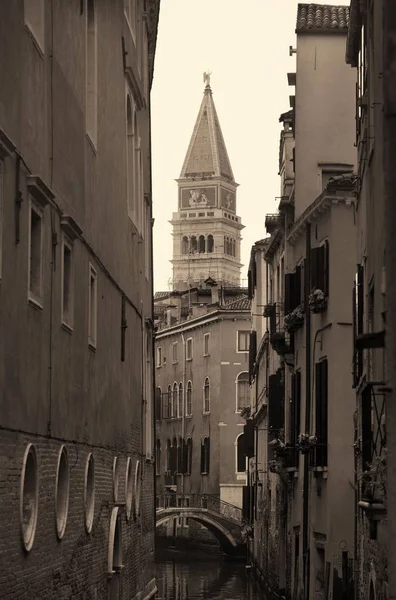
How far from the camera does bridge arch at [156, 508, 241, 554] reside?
7050cm

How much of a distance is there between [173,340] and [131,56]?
57990 mm

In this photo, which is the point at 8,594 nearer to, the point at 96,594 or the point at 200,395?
the point at 96,594

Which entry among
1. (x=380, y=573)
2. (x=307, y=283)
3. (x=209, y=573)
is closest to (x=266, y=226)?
(x=307, y=283)

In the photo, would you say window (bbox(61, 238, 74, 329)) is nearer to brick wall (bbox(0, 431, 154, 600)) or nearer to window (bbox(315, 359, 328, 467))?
brick wall (bbox(0, 431, 154, 600))

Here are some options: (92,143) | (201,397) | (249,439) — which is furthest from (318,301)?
(201,397)

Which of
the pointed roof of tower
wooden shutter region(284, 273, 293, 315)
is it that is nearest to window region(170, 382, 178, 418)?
wooden shutter region(284, 273, 293, 315)

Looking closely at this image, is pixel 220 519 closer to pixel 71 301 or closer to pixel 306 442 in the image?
pixel 306 442

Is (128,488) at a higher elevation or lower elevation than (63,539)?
higher

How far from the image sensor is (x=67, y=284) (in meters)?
19.5

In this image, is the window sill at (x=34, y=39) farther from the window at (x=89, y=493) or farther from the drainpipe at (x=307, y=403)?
the drainpipe at (x=307, y=403)

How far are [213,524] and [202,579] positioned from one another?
13667 millimetres

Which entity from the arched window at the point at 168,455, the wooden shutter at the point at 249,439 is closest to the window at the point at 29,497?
the wooden shutter at the point at 249,439

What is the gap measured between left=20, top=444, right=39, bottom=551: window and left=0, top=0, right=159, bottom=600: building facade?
0.07 feet

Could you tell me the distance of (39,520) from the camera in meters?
16.9
